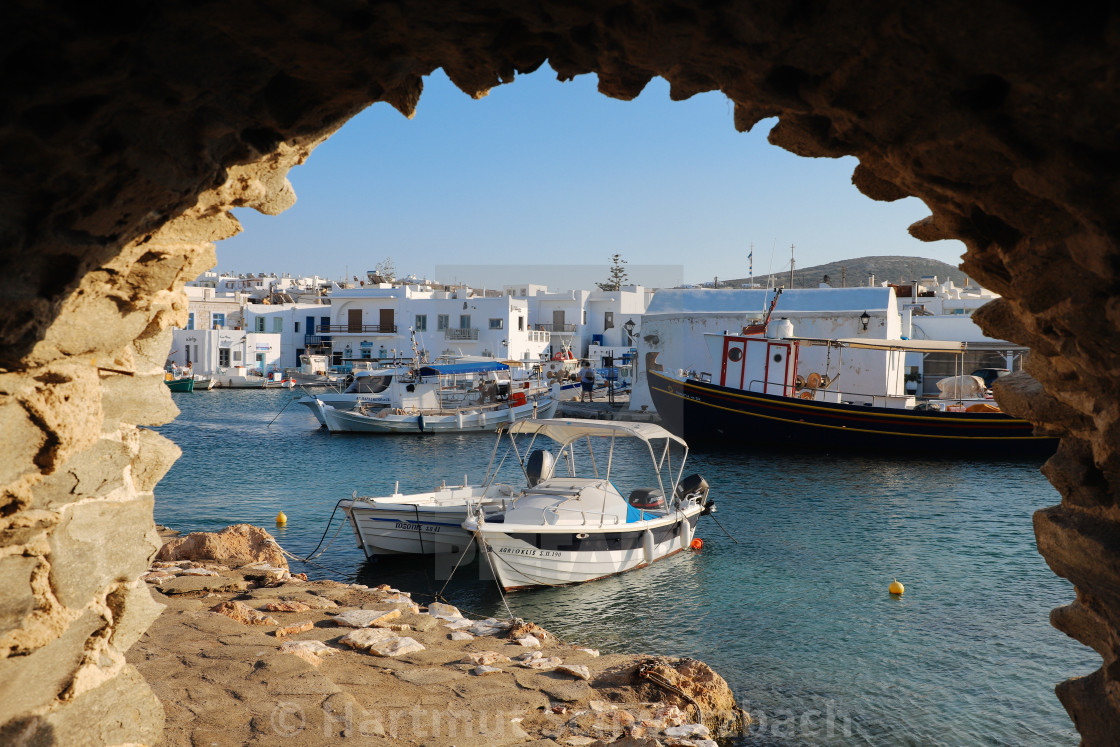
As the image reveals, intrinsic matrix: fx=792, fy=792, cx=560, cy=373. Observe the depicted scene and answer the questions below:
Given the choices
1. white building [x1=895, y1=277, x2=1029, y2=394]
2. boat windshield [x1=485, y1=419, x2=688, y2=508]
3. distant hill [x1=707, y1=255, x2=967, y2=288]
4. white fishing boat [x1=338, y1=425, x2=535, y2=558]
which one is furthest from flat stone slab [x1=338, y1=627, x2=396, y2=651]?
distant hill [x1=707, y1=255, x2=967, y2=288]

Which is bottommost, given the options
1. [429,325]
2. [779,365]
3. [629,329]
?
[779,365]

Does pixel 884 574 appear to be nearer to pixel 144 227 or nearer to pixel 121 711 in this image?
pixel 121 711

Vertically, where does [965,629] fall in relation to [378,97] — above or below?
below

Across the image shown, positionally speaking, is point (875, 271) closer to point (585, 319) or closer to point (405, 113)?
point (585, 319)

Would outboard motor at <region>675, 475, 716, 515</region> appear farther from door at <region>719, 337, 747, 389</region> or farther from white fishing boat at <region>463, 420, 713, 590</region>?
door at <region>719, 337, 747, 389</region>

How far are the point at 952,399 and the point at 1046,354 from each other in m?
27.7

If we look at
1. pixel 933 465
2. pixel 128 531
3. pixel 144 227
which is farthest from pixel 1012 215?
pixel 933 465

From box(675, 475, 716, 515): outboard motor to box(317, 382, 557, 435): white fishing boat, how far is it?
17.1m

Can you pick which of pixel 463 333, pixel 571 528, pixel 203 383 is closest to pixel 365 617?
pixel 571 528

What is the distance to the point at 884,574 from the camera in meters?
12.6

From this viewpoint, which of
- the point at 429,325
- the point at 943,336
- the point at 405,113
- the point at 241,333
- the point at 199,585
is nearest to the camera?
the point at 405,113

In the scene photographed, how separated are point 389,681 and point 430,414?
25367 millimetres

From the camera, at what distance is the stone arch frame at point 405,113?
2338 mm

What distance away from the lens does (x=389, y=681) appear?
21.2 ft
